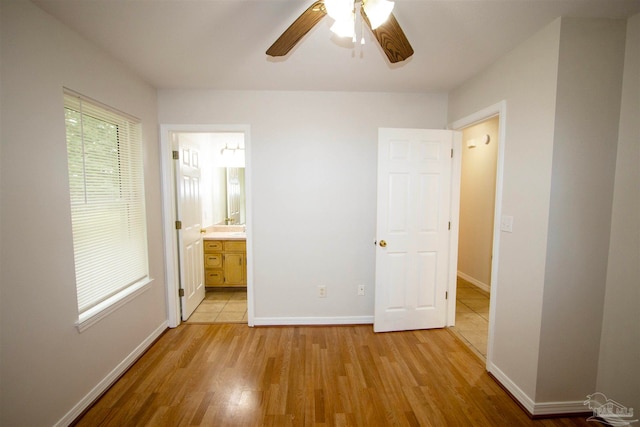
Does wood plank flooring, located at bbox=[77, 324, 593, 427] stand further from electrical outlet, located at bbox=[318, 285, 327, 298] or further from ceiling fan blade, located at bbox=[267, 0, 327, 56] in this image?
ceiling fan blade, located at bbox=[267, 0, 327, 56]

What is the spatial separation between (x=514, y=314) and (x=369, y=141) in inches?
75.0

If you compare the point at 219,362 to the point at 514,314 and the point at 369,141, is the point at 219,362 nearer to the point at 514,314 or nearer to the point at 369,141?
the point at 514,314

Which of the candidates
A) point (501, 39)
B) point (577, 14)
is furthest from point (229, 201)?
point (577, 14)

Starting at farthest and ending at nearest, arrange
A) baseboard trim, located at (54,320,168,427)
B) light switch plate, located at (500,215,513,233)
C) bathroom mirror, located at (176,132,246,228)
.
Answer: bathroom mirror, located at (176,132,246,228) → light switch plate, located at (500,215,513,233) → baseboard trim, located at (54,320,168,427)

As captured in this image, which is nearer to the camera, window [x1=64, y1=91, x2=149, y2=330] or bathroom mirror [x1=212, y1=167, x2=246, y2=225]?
window [x1=64, y1=91, x2=149, y2=330]

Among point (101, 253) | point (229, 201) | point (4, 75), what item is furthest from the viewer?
point (229, 201)

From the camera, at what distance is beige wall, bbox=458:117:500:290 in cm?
356

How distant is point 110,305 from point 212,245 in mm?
1679

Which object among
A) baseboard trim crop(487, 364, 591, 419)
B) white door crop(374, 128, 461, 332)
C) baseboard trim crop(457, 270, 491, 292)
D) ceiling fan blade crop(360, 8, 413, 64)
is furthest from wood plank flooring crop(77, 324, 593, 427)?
ceiling fan blade crop(360, 8, 413, 64)

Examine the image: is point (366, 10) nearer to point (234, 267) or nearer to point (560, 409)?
point (560, 409)

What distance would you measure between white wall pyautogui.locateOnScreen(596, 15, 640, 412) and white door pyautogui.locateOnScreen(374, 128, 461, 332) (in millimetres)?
1113

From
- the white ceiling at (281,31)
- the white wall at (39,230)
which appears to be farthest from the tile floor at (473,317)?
the white wall at (39,230)

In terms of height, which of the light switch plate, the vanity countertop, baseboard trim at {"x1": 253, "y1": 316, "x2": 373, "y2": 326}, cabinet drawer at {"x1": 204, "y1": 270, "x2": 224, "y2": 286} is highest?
the light switch plate

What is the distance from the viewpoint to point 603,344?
61.3 inches
